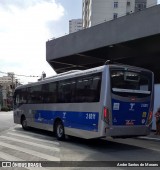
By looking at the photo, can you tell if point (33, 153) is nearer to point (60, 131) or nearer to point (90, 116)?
point (90, 116)

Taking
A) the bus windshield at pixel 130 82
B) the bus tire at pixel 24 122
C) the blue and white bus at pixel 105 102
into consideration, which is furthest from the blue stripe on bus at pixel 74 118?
the bus tire at pixel 24 122

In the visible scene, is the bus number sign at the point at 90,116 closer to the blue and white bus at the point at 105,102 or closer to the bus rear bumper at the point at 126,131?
the blue and white bus at the point at 105,102

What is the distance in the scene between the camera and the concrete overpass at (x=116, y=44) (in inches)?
742

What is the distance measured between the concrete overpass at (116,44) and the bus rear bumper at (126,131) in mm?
6303

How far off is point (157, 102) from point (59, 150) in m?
10.2

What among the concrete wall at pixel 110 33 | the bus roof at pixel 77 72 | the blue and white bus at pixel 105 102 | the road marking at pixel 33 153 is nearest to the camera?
the road marking at pixel 33 153

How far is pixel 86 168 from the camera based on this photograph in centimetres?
942

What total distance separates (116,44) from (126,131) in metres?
8.84

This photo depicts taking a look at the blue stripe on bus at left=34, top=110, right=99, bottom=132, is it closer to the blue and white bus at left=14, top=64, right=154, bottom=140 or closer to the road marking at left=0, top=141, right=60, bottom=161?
the blue and white bus at left=14, top=64, right=154, bottom=140

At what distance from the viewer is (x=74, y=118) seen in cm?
1498

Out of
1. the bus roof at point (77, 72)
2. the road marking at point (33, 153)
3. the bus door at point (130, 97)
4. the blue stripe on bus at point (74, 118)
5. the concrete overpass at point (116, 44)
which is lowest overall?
the road marking at point (33, 153)

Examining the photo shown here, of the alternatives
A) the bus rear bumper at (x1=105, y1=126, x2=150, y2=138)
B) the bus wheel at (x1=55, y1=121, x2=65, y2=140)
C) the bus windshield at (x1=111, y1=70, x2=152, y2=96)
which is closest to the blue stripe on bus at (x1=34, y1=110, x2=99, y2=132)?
the bus wheel at (x1=55, y1=121, x2=65, y2=140)

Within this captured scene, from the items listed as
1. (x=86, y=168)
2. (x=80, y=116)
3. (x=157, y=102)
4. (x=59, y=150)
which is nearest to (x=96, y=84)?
(x=80, y=116)

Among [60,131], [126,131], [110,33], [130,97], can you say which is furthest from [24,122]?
[130,97]
